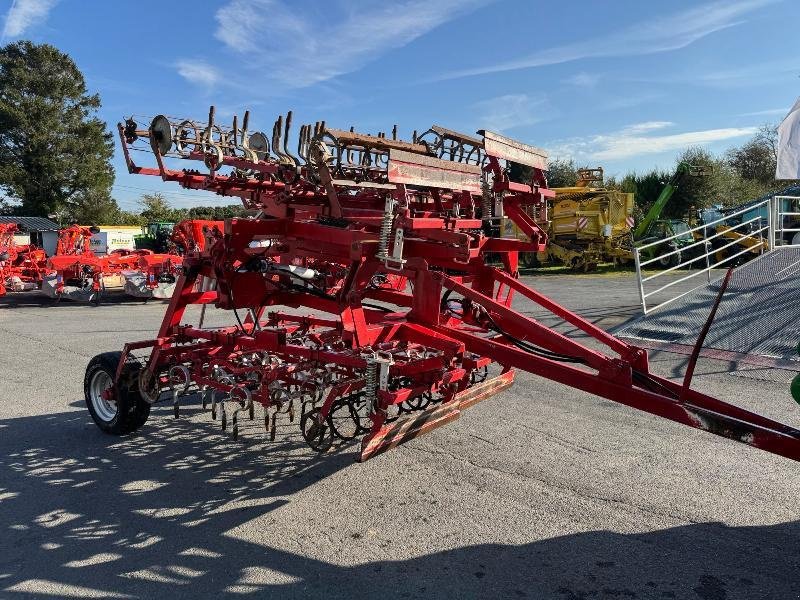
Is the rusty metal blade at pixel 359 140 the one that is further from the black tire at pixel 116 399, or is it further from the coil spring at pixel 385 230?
the black tire at pixel 116 399

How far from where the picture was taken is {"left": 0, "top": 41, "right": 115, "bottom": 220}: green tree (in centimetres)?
4044

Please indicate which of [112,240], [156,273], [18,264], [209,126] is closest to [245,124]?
[209,126]

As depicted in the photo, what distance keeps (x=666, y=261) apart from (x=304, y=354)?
22288 mm

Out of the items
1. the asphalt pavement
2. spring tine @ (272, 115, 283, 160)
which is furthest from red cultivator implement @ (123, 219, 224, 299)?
spring tine @ (272, 115, 283, 160)

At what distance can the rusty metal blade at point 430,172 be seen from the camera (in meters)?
3.73

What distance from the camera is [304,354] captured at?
4.67 m

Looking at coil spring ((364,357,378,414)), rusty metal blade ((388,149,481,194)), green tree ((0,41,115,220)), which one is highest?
green tree ((0,41,115,220))

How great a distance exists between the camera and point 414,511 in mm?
4117

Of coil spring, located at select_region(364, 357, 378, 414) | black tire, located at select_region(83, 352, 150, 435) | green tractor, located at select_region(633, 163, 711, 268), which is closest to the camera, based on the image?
coil spring, located at select_region(364, 357, 378, 414)

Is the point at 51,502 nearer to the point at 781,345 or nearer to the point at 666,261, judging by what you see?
the point at 781,345

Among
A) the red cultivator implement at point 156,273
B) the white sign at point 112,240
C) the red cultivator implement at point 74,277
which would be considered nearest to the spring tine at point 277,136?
the red cultivator implement at point 156,273

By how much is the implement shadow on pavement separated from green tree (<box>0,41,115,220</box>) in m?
42.8

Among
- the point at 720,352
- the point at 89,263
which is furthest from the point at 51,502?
the point at 89,263

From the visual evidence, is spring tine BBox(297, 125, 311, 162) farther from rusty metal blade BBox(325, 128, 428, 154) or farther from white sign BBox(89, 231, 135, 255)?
white sign BBox(89, 231, 135, 255)
